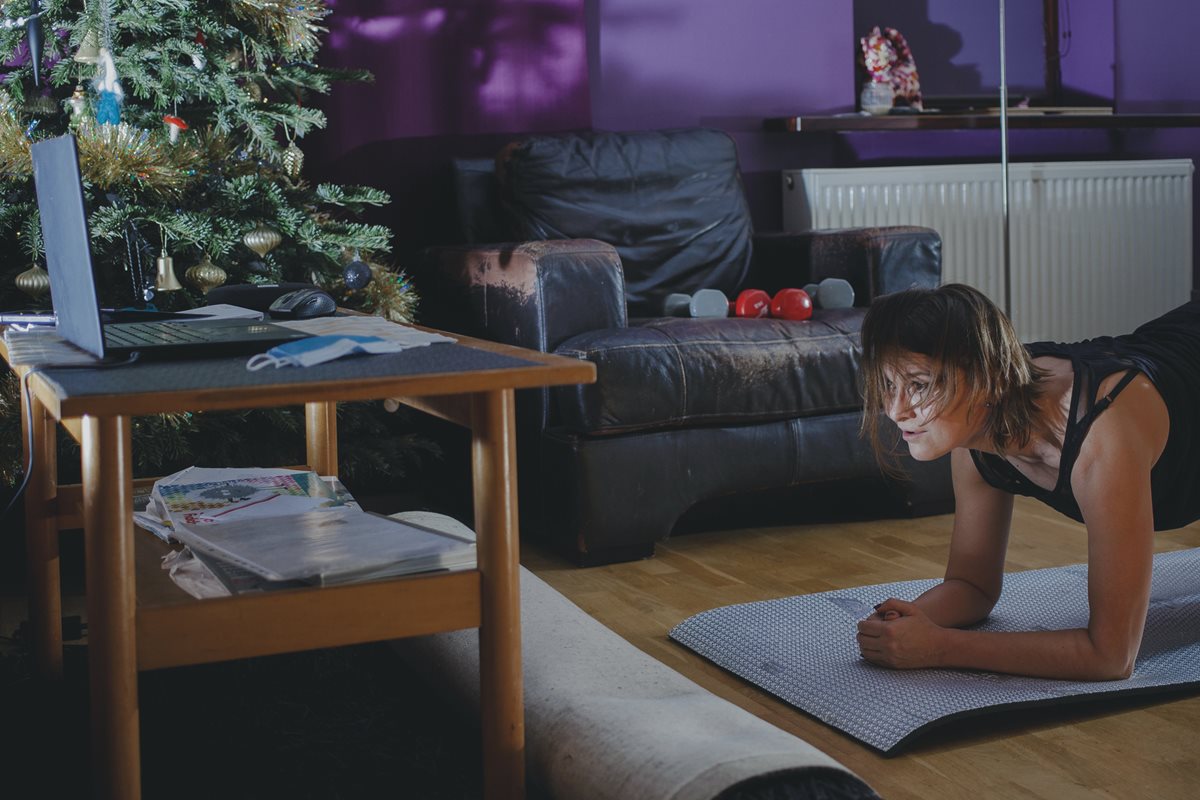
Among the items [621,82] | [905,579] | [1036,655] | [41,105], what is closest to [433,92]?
[621,82]

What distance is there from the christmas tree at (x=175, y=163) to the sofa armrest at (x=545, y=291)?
0.19 metres

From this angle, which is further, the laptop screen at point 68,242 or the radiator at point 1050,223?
the radiator at point 1050,223

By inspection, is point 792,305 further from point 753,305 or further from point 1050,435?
point 1050,435

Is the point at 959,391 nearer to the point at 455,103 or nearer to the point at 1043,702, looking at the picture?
the point at 1043,702

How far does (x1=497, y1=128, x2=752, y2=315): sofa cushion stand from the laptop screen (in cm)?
166

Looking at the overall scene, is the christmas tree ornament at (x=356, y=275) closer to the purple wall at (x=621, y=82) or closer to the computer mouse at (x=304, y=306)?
the computer mouse at (x=304, y=306)

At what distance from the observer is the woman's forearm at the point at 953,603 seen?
180 centimetres

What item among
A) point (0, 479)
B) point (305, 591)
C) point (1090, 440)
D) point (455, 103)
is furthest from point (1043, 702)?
point (455, 103)

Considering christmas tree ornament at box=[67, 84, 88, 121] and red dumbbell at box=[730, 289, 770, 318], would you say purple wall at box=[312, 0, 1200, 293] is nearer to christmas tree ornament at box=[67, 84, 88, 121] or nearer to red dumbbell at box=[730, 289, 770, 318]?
christmas tree ornament at box=[67, 84, 88, 121]

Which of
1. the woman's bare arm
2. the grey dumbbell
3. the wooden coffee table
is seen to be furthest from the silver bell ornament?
the woman's bare arm

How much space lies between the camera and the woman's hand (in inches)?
65.5

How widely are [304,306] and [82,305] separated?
402 mm

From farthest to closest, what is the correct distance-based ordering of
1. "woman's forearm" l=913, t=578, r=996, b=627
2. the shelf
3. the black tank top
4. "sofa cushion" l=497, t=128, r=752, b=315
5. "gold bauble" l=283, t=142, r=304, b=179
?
the shelf < "sofa cushion" l=497, t=128, r=752, b=315 < "gold bauble" l=283, t=142, r=304, b=179 < "woman's forearm" l=913, t=578, r=996, b=627 < the black tank top

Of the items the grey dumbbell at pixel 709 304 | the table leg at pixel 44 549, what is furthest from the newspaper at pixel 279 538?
the grey dumbbell at pixel 709 304
